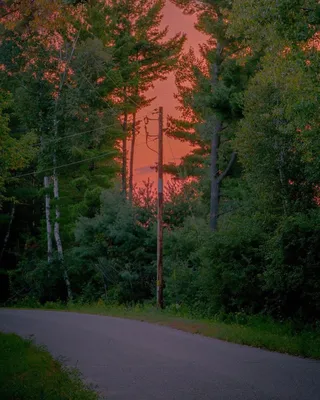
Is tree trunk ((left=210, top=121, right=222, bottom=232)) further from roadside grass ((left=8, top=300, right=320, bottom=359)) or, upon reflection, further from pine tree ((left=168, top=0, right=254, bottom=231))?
roadside grass ((left=8, top=300, right=320, bottom=359))

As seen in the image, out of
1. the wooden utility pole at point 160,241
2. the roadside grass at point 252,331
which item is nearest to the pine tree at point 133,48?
the wooden utility pole at point 160,241

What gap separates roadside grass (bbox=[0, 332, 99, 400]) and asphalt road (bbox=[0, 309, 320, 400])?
38cm

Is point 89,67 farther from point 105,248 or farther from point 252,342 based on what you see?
point 252,342

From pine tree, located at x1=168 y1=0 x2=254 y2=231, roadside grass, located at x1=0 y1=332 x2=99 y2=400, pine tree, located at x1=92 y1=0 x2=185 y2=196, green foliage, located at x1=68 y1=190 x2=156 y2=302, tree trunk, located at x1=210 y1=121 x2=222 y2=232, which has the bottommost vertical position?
roadside grass, located at x1=0 y1=332 x2=99 y2=400

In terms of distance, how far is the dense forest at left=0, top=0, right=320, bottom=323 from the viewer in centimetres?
1591

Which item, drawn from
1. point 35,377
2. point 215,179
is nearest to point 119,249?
point 215,179

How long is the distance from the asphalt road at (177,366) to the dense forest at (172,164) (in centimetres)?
437

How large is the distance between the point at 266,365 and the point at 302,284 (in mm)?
6726

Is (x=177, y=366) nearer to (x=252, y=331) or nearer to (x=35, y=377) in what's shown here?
(x=35, y=377)

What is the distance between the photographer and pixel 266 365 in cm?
1062

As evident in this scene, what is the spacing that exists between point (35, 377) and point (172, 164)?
42.8 metres

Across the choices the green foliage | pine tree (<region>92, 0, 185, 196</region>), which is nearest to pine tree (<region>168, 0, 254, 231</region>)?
the green foliage

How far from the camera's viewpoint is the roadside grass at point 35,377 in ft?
27.2

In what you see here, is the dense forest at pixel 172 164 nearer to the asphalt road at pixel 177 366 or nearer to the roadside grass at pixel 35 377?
the asphalt road at pixel 177 366
